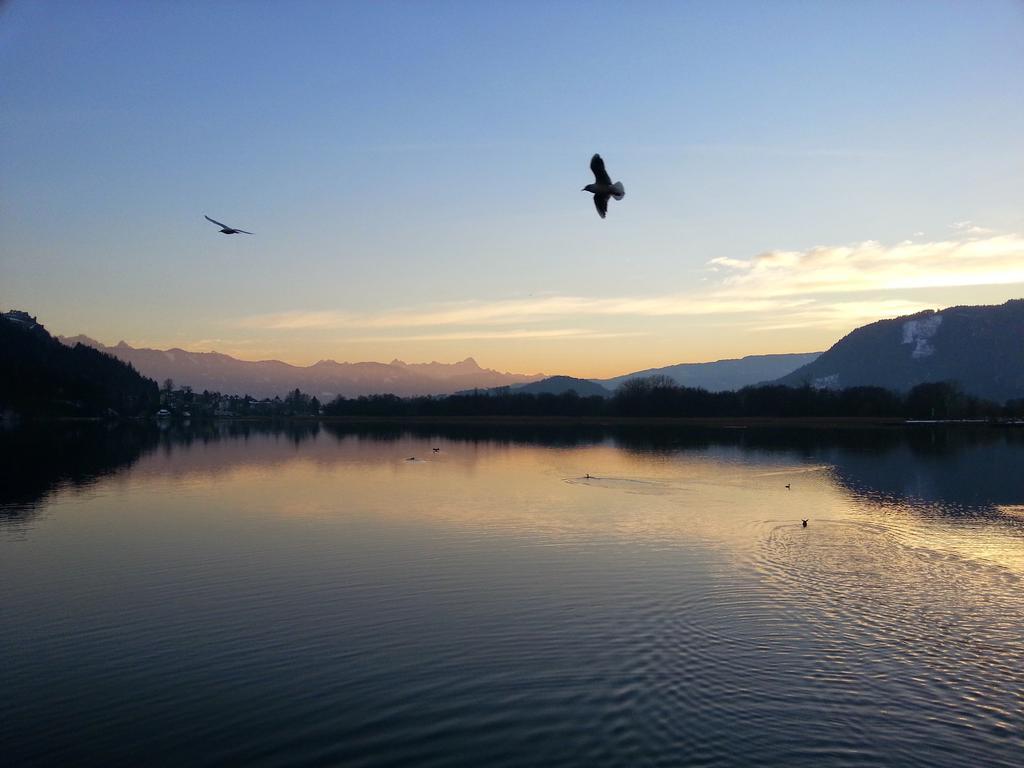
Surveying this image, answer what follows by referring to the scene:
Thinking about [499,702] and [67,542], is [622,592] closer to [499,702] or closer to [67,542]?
[499,702]

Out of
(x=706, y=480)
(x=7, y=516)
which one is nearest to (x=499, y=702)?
(x=7, y=516)

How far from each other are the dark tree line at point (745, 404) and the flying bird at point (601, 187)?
146 m

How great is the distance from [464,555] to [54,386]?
568ft

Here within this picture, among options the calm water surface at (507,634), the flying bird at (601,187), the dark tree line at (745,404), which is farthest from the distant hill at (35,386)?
the flying bird at (601,187)

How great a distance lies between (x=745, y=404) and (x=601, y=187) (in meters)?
155

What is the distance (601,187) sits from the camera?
41.8 feet

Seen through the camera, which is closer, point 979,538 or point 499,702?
point 499,702

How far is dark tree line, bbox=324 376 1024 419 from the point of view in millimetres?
146375

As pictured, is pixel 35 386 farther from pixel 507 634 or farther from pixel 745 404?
pixel 507 634

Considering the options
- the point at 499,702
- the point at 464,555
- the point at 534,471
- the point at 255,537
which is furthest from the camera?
the point at 534,471

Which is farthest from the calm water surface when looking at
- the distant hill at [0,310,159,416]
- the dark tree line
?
the distant hill at [0,310,159,416]

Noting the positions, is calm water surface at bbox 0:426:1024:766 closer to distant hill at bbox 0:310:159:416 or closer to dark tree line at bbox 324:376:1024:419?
dark tree line at bbox 324:376:1024:419

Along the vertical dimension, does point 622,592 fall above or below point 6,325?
below

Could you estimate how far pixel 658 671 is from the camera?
12.9 metres
